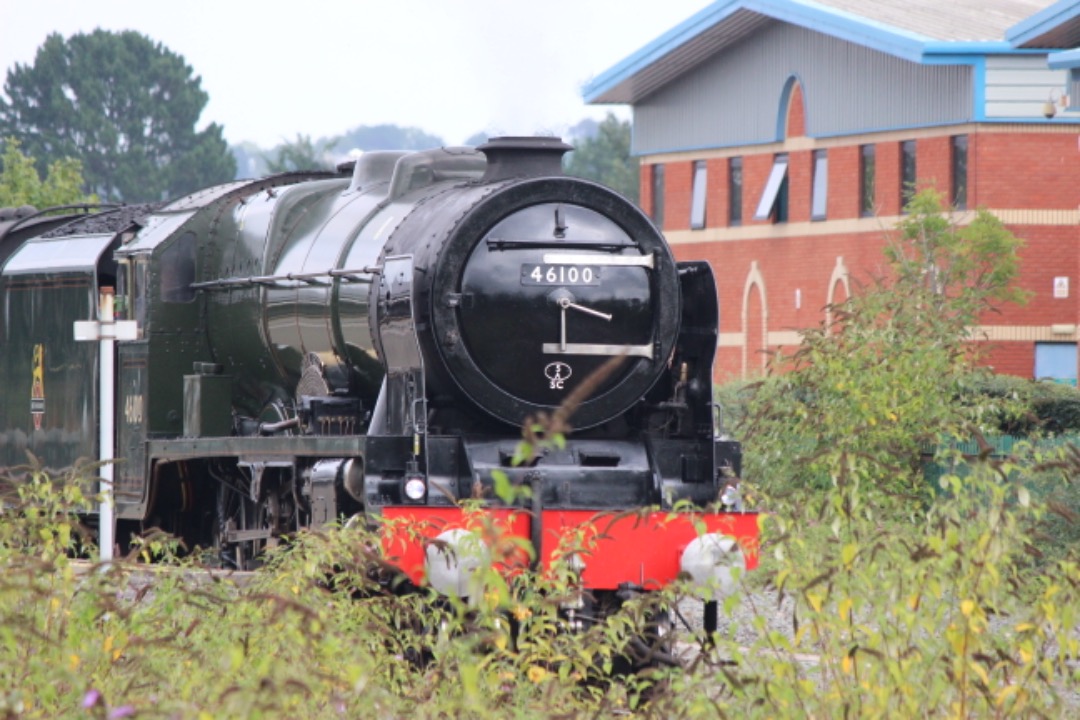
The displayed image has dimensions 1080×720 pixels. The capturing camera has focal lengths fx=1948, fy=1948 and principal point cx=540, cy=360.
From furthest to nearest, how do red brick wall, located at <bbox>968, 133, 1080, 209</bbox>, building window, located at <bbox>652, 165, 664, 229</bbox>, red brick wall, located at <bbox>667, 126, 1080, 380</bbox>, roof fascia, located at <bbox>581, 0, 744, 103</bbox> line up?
building window, located at <bbox>652, 165, 664, 229</bbox> → roof fascia, located at <bbox>581, 0, 744, 103</bbox> → red brick wall, located at <bbox>667, 126, 1080, 380</bbox> → red brick wall, located at <bbox>968, 133, 1080, 209</bbox>

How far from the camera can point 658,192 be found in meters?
41.3

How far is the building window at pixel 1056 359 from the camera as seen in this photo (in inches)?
1259

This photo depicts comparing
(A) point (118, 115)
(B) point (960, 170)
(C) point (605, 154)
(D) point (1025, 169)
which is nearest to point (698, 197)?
(B) point (960, 170)

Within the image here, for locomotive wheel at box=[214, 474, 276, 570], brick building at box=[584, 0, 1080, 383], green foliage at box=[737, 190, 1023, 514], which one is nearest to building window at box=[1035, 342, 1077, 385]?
brick building at box=[584, 0, 1080, 383]

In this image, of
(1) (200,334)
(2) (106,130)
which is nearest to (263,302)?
A: (1) (200,334)

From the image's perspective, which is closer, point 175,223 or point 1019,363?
point 175,223

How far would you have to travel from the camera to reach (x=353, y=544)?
24.8ft

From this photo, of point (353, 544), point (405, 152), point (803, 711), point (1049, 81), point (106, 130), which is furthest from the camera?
point (106, 130)

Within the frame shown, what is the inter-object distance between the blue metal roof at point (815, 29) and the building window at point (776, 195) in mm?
2648

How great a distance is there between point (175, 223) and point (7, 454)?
3.65 m

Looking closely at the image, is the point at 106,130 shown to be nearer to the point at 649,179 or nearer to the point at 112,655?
the point at 649,179

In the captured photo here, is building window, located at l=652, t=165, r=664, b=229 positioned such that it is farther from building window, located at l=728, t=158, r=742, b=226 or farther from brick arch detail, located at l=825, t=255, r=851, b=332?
brick arch detail, located at l=825, t=255, r=851, b=332

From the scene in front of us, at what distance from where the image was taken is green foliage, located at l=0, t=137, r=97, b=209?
3353 centimetres

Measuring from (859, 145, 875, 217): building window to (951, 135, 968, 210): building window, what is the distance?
7.04 feet
